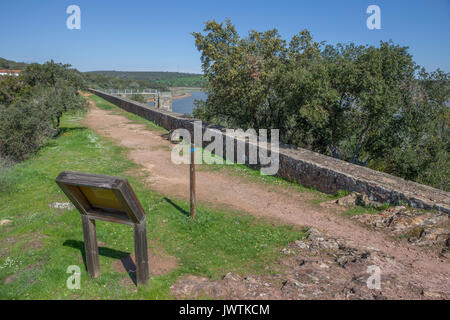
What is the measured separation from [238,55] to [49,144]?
952 cm

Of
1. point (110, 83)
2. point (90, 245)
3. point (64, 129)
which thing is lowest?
point (90, 245)

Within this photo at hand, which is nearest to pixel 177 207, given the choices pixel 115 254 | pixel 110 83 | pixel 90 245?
pixel 115 254

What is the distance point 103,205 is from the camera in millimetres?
4035

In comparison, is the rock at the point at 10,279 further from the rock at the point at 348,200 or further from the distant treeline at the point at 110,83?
the distant treeline at the point at 110,83

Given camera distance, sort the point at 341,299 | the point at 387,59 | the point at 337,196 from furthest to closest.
Result: 1. the point at 387,59
2. the point at 337,196
3. the point at 341,299

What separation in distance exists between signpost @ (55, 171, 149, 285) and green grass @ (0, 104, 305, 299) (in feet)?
1.26

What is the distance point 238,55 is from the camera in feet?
43.9

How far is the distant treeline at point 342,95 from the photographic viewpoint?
1066 cm

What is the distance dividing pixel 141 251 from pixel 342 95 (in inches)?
382

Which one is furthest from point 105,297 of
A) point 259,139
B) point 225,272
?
point 259,139

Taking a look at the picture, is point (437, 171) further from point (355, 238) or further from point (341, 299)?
point (341, 299)

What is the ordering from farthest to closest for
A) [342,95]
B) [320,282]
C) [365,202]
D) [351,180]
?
[342,95] → [351,180] → [365,202] → [320,282]

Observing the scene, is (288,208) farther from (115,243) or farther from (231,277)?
(115,243)

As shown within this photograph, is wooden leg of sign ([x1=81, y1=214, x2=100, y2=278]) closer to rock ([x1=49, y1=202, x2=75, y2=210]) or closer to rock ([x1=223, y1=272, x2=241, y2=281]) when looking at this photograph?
rock ([x1=223, y1=272, x2=241, y2=281])
